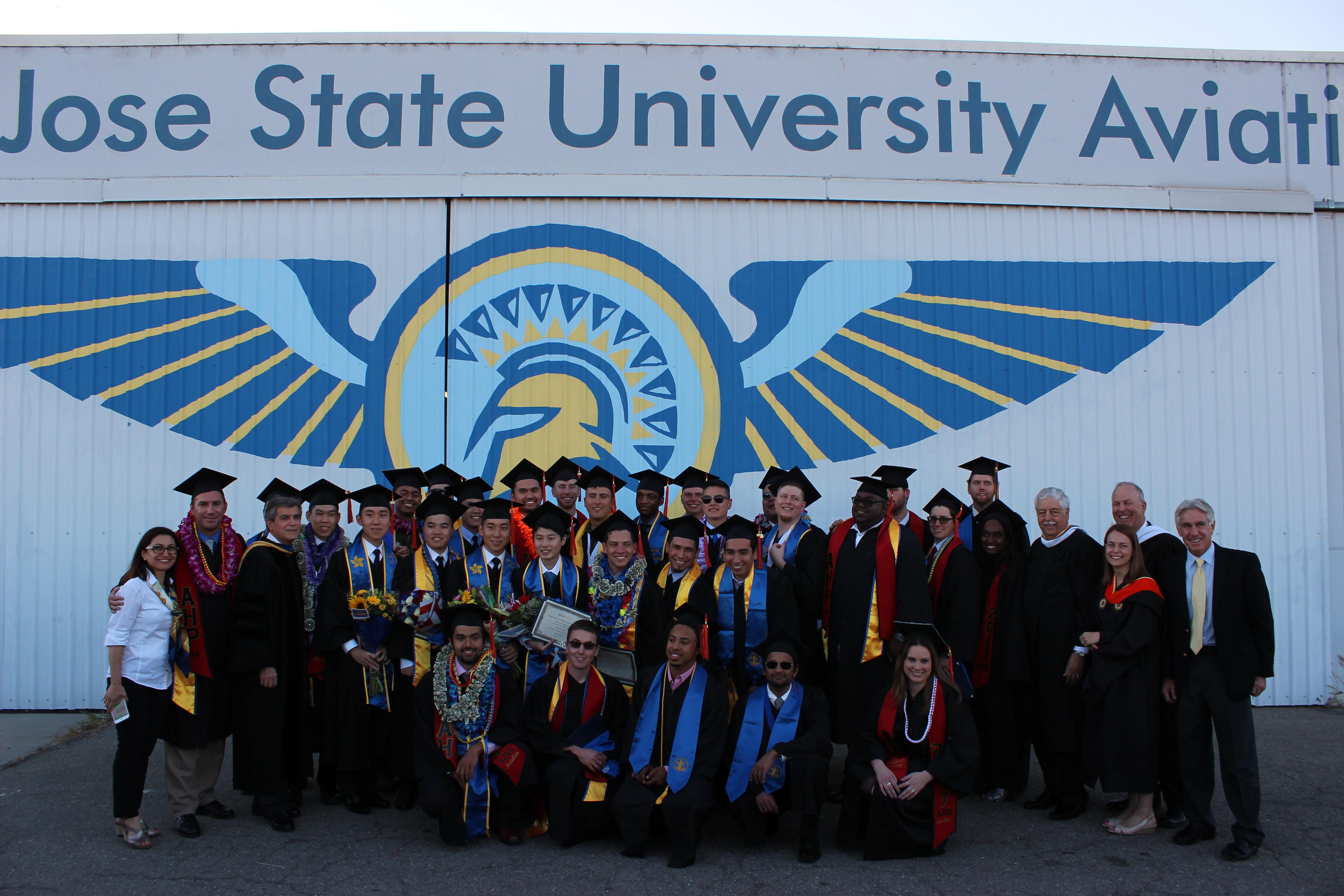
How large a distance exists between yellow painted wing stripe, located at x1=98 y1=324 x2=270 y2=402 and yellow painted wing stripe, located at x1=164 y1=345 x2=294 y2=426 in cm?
25

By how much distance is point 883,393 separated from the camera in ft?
25.5

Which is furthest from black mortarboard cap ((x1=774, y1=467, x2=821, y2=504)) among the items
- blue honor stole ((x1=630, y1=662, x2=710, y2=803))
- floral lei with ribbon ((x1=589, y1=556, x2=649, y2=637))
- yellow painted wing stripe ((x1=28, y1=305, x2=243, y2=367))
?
yellow painted wing stripe ((x1=28, y1=305, x2=243, y2=367))

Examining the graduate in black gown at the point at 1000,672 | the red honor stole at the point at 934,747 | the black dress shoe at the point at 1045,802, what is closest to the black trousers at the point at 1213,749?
the black dress shoe at the point at 1045,802

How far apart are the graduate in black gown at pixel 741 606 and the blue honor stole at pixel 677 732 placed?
397mm

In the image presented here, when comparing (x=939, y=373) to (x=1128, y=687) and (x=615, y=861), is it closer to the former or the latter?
(x=1128, y=687)

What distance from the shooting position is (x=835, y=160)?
7883 mm

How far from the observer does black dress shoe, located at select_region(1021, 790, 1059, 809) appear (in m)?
5.05

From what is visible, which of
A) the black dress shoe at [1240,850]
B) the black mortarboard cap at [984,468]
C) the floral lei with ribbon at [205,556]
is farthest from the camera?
the black mortarboard cap at [984,468]

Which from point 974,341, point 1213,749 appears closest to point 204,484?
point 1213,749

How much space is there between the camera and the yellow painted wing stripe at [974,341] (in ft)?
25.6

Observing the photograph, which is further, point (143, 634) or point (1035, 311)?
point (1035, 311)

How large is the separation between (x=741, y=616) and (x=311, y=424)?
14.5 feet

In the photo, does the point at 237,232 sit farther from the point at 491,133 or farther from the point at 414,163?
the point at 491,133

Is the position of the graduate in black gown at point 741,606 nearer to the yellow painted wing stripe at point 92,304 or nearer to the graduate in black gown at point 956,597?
the graduate in black gown at point 956,597
